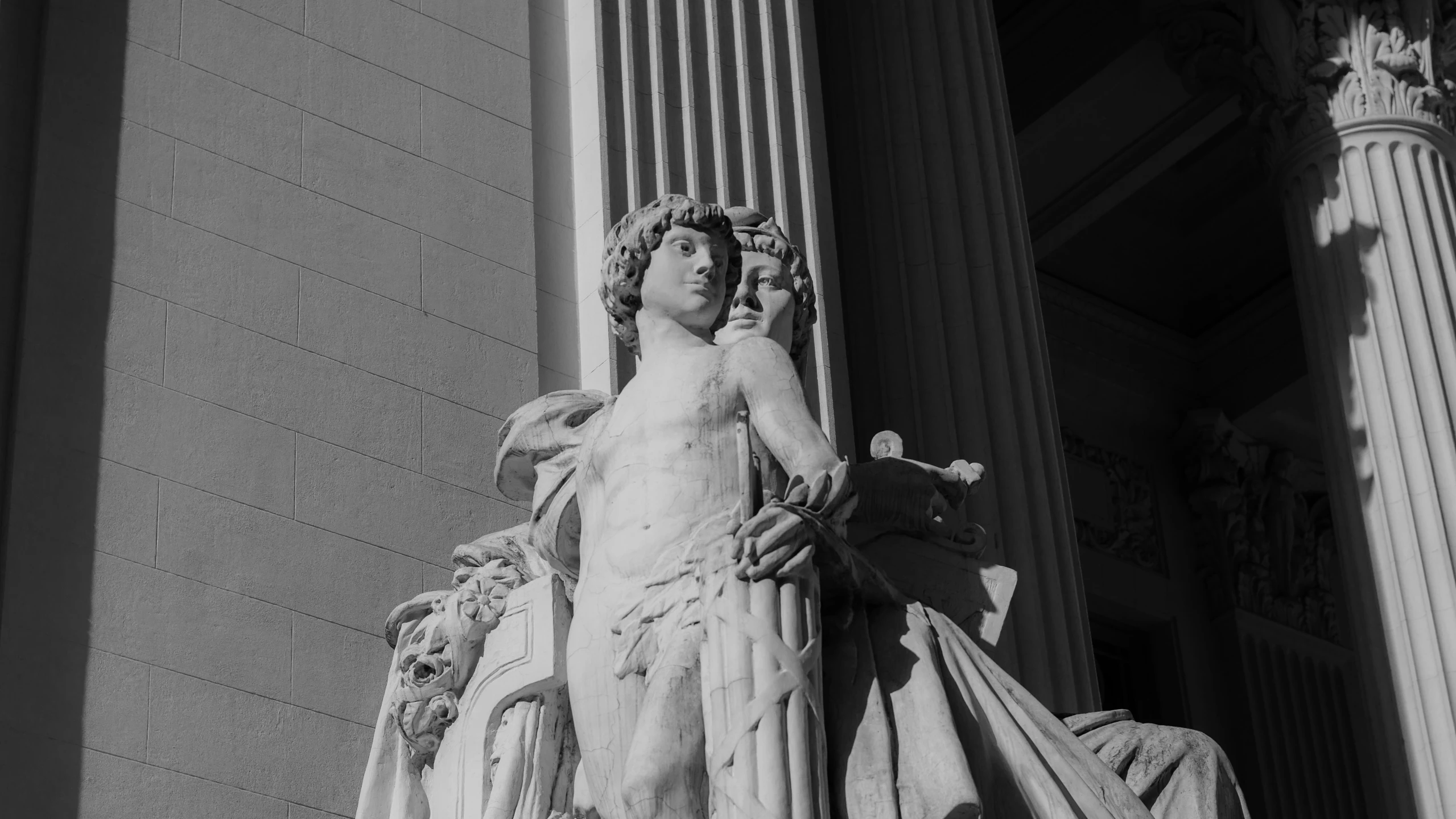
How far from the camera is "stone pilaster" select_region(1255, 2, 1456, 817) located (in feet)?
39.2

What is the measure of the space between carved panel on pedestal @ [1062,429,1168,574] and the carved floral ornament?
181 inches

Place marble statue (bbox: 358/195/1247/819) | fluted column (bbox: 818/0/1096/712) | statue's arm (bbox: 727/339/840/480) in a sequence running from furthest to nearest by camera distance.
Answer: fluted column (bbox: 818/0/1096/712) → statue's arm (bbox: 727/339/840/480) → marble statue (bbox: 358/195/1247/819)

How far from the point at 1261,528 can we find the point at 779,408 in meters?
12.7

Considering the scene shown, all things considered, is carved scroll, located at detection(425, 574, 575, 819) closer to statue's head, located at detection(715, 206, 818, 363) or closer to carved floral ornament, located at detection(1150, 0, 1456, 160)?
statue's head, located at detection(715, 206, 818, 363)

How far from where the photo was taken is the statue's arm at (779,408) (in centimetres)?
629

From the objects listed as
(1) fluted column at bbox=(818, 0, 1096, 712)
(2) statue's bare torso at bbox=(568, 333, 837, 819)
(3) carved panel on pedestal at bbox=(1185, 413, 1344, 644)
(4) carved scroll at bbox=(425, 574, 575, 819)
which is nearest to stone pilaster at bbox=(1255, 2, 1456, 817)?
(1) fluted column at bbox=(818, 0, 1096, 712)

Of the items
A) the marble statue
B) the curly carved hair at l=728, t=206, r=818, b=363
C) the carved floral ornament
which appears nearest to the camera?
the marble statue

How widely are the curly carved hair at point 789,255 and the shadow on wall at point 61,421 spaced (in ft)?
6.71

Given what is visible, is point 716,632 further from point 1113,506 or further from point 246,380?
point 1113,506

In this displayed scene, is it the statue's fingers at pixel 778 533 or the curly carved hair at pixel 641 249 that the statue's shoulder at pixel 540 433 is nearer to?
the curly carved hair at pixel 641 249

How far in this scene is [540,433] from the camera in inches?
276

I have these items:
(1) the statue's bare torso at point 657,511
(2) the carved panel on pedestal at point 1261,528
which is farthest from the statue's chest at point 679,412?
(2) the carved panel on pedestal at point 1261,528

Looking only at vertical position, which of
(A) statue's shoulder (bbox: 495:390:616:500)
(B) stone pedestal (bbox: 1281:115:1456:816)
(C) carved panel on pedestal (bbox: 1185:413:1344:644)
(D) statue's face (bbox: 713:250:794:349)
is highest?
(C) carved panel on pedestal (bbox: 1185:413:1344:644)

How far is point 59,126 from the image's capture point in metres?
8.41
